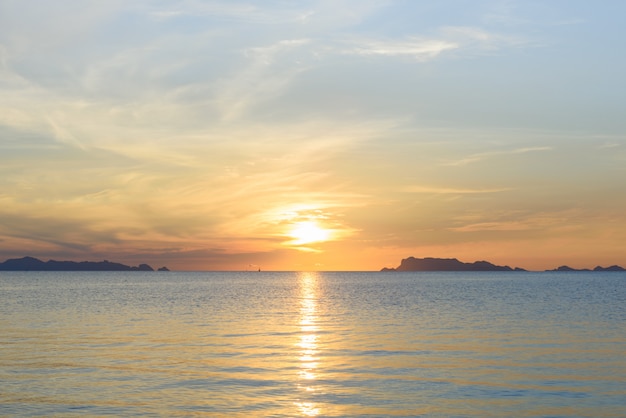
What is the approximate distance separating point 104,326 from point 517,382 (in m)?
42.2

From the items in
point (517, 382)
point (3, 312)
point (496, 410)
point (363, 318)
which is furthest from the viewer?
point (3, 312)

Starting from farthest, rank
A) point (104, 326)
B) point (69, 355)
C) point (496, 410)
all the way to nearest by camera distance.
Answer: point (104, 326), point (69, 355), point (496, 410)

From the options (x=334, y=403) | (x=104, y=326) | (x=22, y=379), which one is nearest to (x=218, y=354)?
(x=22, y=379)

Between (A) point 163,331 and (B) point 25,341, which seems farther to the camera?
(A) point 163,331

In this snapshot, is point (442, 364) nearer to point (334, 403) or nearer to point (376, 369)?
point (376, 369)

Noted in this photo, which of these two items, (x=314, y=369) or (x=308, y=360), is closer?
(x=314, y=369)

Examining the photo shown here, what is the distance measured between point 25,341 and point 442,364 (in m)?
31.5

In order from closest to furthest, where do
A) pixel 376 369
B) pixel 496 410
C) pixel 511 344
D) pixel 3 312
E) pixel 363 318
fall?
1. pixel 496 410
2. pixel 376 369
3. pixel 511 344
4. pixel 363 318
5. pixel 3 312

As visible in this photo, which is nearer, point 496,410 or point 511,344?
point 496,410

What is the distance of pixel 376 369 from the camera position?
37.2 metres

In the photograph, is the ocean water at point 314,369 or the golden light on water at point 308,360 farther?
the ocean water at point 314,369

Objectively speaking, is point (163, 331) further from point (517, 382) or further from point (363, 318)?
point (517, 382)

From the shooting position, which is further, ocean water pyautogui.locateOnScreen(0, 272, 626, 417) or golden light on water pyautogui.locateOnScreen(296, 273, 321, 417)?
ocean water pyautogui.locateOnScreen(0, 272, 626, 417)

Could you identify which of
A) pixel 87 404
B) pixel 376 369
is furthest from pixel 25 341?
pixel 376 369
